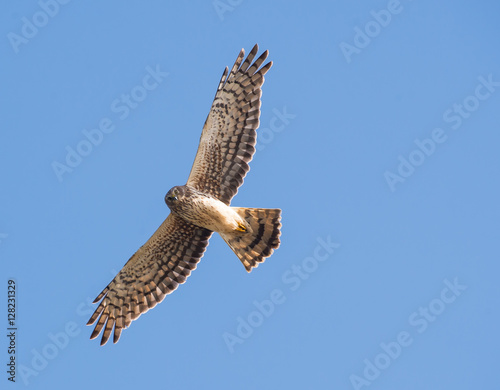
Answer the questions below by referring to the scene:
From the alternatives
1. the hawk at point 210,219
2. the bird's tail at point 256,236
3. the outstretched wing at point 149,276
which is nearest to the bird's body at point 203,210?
the hawk at point 210,219

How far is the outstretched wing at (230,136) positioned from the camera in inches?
420

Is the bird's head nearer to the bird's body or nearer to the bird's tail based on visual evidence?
the bird's body

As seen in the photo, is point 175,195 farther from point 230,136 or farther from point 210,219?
point 230,136

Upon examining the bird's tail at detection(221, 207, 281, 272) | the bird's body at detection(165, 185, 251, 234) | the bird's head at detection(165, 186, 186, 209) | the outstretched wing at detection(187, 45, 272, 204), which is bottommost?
the bird's tail at detection(221, 207, 281, 272)

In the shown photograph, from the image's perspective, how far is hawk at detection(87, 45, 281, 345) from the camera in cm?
1045

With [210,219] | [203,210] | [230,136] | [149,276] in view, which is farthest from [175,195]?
[149,276]

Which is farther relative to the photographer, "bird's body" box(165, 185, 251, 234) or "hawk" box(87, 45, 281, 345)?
"hawk" box(87, 45, 281, 345)

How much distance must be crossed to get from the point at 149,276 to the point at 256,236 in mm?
1845

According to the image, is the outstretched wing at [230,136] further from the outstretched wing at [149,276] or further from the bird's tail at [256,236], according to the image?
the outstretched wing at [149,276]

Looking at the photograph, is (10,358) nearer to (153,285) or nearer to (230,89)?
(153,285)

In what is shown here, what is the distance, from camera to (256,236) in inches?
419

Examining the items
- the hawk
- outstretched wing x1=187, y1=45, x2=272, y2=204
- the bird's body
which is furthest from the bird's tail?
outstretched wing x1=187, y1=45, x2=272, y2=204

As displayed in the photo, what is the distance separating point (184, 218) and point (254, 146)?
1481 mm

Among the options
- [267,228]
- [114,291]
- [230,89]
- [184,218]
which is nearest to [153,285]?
[114,291]
